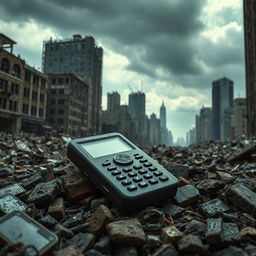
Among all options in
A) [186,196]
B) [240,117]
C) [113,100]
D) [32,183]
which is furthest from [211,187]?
[113,100]

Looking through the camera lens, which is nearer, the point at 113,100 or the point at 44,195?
the point at 44,195

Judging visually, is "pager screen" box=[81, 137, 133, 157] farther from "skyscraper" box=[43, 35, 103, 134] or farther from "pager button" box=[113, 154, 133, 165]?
"skyscraper" box=[43, 35, 103, 134]

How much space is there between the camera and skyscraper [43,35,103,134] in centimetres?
8181

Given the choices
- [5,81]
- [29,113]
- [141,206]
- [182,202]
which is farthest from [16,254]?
[29,113]

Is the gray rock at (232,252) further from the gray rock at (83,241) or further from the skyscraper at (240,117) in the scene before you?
the skyscraper at (240,117)

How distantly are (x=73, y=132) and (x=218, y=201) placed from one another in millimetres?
63861

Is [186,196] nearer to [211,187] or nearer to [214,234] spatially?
[211,187]

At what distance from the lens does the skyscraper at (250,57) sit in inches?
1660

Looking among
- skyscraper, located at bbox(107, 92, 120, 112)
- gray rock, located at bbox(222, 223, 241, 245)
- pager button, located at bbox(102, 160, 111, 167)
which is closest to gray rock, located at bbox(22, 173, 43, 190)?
pager button, located at bbox(102, 160, 111, 167)

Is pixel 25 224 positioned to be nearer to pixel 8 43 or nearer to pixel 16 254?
pixel 16 254

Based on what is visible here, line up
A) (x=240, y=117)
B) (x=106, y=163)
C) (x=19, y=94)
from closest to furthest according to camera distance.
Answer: (x=106, y=163) → (x=19, y=94) → (x=240, y=117)

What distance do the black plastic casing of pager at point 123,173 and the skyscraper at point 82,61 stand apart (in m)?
75.8

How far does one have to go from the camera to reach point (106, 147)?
277cm

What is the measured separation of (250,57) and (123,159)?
5189cm
